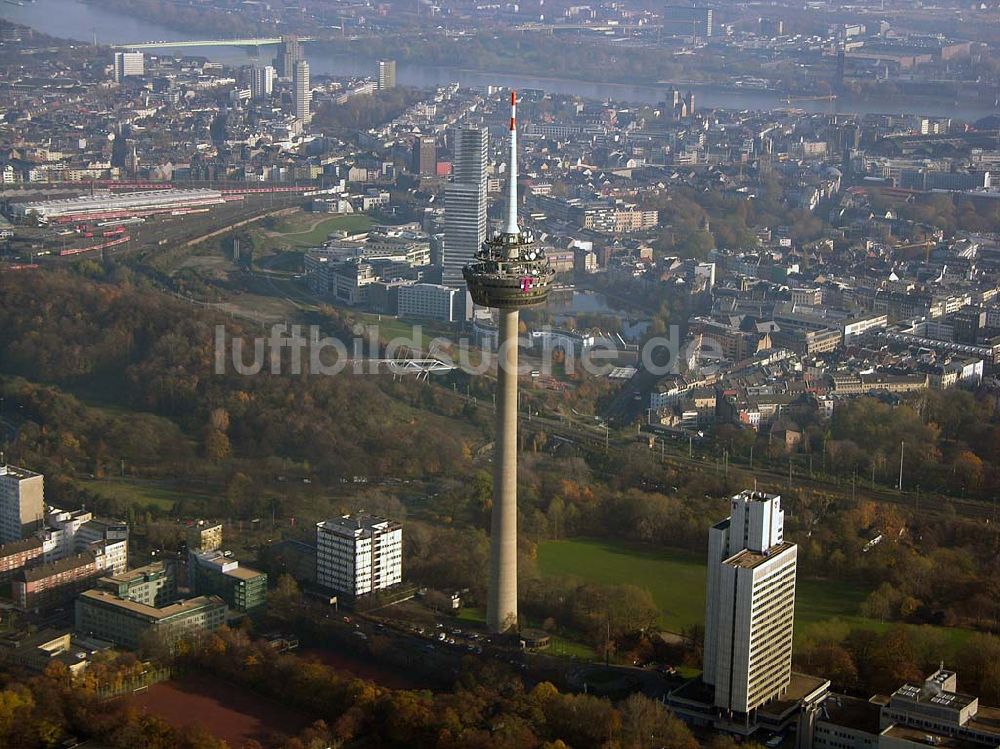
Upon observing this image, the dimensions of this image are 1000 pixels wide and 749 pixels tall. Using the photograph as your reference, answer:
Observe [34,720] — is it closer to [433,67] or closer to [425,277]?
[425,277]

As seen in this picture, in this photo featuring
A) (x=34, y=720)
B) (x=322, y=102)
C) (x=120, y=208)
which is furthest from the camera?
(x=322, y=102)

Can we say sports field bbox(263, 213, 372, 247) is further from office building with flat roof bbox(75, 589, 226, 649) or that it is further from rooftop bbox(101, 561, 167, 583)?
office building with flat roof bbox(75, 589, 226, 649)

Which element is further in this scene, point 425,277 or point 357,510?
point 425,277

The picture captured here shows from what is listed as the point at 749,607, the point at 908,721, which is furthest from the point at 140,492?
the point at 908,721

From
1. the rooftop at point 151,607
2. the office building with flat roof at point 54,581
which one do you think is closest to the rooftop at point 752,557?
the rooftop at point 151,607

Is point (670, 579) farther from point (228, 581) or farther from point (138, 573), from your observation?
point (138, 573)

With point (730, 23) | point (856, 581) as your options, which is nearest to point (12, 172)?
point (856, 581)

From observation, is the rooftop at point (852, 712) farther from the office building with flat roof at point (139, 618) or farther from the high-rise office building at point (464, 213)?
the high-rise office building at point (464, 213)
